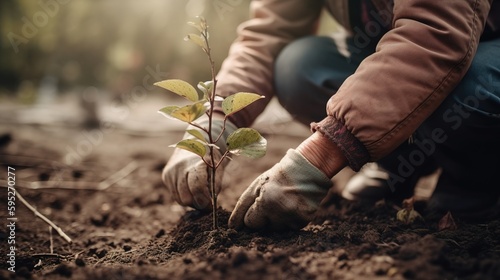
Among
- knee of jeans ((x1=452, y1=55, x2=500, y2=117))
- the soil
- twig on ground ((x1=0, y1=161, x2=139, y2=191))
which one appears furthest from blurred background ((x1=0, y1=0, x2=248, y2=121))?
knee of jeans ((x1=452, y1=55, x2=500, y2=117))

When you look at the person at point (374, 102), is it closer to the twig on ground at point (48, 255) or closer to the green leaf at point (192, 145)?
the green leaf at point (192, 145)

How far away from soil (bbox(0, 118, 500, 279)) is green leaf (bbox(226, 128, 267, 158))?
9.7 inches

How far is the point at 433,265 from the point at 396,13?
0.72 metres

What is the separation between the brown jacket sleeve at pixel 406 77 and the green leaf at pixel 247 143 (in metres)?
0.19

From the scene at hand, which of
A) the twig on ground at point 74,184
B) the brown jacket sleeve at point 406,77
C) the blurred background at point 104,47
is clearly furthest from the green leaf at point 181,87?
the blurred background at point 104,47

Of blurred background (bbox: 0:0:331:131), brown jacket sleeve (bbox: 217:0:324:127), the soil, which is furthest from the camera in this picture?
blurred background (bbox: 0:0:331:131)

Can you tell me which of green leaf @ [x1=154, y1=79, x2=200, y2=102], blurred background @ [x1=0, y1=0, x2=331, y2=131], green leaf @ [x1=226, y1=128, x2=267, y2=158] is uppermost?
blurred background @ [x1=0, y1=0, x2=331, y2=131]

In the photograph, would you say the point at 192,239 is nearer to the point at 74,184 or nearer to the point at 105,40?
the point at 74,184

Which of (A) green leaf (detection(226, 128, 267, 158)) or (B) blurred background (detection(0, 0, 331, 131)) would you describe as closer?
(A) green leaf (detection(226, 128, 267, 158))

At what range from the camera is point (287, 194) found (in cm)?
122

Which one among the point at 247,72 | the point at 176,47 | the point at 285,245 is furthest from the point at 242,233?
the point at 176,47

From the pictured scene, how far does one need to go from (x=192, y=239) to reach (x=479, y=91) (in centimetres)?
100

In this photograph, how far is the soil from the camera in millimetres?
1007

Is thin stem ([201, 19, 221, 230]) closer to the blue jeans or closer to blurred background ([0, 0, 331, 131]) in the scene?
the blue jeans
